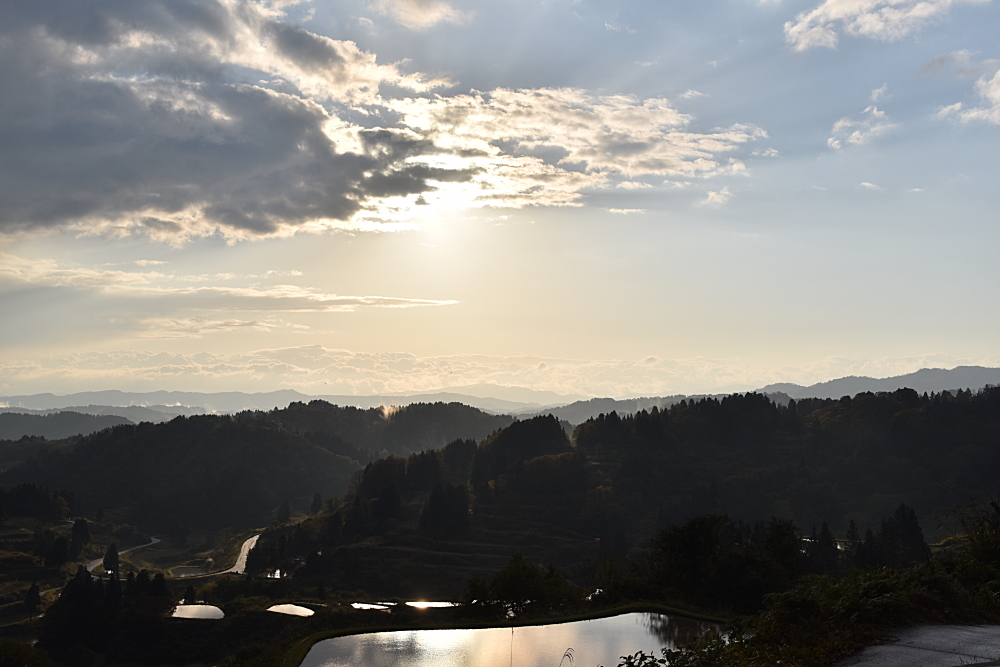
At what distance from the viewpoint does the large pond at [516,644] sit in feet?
87.8

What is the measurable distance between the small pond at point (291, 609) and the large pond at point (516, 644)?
322ft

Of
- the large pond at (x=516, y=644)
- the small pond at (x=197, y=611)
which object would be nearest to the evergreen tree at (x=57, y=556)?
the small pond at (x=197, y=611)

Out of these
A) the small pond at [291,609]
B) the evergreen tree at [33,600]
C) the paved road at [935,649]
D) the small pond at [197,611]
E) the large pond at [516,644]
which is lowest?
the evergreen tree at [33,600]

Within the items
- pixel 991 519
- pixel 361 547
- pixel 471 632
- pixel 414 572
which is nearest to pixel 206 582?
pixel 361 547

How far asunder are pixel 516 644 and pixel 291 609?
11167cm

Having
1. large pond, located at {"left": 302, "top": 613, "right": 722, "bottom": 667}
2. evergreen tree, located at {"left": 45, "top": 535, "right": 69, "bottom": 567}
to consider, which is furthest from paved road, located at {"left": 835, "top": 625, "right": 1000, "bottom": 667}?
evergreen tree, located at {"left": 45, "top": 535, "right": 69, "bottom": 567}

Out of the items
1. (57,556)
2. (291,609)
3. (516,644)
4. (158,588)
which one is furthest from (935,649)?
(57,556)

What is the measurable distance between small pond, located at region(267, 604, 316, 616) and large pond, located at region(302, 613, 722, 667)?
3860 inches

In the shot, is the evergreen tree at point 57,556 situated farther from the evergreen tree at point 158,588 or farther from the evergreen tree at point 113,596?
the evergreen tree at point 158,588

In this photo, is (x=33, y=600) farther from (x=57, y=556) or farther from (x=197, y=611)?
(x=197, y=611)

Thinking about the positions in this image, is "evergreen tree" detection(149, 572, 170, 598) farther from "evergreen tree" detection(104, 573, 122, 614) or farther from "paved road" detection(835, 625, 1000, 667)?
"paved road" detection(835, 625, 1000, 667)

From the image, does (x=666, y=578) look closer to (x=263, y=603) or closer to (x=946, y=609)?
(x=946, y=609)

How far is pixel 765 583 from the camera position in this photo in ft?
157

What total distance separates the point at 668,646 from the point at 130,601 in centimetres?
14118
